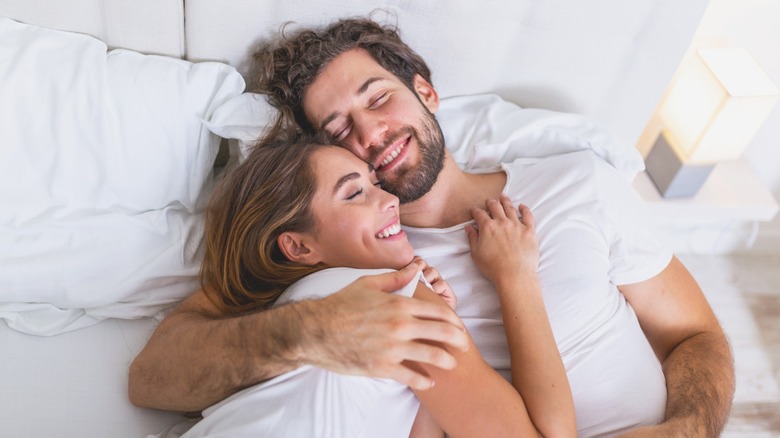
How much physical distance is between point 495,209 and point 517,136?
0.95 ft

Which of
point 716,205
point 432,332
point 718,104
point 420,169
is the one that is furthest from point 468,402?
point 716,205

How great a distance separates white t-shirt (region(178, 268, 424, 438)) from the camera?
3.41 ft

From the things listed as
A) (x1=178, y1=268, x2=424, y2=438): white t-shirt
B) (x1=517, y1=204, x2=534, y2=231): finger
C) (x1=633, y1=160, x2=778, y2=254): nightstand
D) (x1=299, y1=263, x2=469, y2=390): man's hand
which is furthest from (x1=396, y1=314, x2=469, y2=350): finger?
(x1=633, y1=160, x2=778, y2=254): nightstand

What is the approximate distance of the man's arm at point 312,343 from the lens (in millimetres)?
1020

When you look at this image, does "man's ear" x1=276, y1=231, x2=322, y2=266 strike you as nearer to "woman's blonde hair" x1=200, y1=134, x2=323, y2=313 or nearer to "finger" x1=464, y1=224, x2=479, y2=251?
"woman's blonde hair" x1=200, y1=134, x2=323, y2=313

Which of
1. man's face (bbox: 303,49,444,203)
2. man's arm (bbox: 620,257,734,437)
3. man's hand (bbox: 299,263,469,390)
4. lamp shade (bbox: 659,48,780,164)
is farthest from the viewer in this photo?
lamp shade (bbox: 659,48,780,164)

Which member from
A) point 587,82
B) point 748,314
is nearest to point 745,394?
point 748,314

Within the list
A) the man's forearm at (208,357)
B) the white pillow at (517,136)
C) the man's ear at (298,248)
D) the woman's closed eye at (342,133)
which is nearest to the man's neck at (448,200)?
the white pillow at (517,136)

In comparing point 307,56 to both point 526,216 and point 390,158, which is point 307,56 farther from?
point 526,216

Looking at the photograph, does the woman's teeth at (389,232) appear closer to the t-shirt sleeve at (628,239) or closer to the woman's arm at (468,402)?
the woman's arm at (468,402)

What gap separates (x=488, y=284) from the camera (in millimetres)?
1431

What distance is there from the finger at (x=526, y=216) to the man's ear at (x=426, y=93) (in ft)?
1.20

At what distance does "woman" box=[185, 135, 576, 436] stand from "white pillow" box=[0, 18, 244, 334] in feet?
0.43

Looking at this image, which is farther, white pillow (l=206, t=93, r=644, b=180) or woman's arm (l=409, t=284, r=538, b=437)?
white pillow (l=206, t=93, r=644, b=180)
